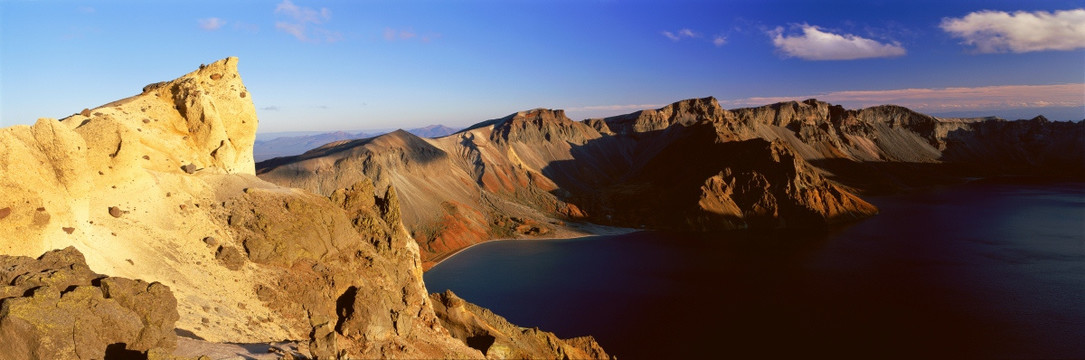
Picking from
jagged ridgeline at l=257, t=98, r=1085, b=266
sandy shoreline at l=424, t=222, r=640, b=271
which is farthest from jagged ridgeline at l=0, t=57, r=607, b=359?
sandy shoreline at l=424, t=222, r=640, b=271

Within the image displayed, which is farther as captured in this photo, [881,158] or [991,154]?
[991,154]

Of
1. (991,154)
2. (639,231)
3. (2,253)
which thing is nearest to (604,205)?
(639,231)

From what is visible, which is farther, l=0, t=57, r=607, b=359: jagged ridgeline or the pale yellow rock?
the pale yellow rock

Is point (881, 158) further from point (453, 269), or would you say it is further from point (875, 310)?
point (453, 269)

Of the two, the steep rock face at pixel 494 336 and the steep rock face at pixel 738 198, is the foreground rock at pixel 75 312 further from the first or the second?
the steep rock face at pixel 738 198

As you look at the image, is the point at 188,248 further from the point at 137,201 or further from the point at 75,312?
the point at 75,312

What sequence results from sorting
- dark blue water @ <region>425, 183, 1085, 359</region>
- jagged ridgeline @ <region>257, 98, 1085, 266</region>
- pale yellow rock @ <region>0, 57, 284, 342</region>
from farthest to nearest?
1. jagged ridgeline @ <region>257, 98, 1085, 266</region>
2. dark blue water @ <region>425, 183, 1085, 359</region>
3. pale yellow rock @ <region>0, 57, 284, 342</region>

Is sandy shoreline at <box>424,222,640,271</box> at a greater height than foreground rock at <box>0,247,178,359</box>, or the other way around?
foreground rock at <box>0,247,178,359</box>

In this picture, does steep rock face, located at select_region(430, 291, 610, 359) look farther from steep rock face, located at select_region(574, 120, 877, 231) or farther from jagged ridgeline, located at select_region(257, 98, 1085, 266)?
steep rock face, located at select_region(574, 120, 877, 231)
